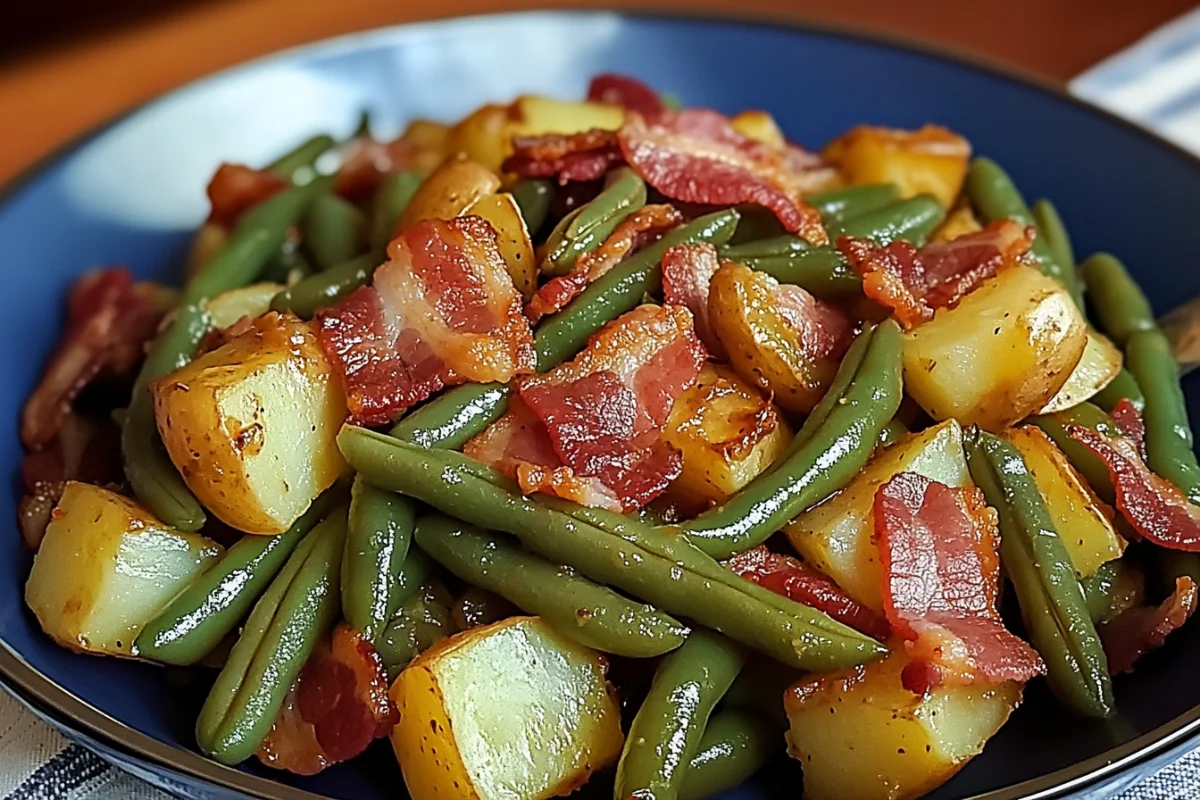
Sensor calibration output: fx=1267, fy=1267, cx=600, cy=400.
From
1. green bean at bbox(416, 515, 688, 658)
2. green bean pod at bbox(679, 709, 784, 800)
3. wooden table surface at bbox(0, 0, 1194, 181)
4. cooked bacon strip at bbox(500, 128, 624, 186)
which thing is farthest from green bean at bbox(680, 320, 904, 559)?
wooden table surface at bbox(0, 0, 1194, 181)

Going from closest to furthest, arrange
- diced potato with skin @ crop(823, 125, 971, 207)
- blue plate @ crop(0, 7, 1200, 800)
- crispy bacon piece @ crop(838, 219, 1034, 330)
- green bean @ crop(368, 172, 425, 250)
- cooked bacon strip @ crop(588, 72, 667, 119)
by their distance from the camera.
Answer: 1. blue plate @ crop(0, 7, 1200, 800)
2. crispy bacon piece @ crop(838, 219, 1034, 330)
3. green bean @ crop(368, 172, 425, 250)
4. diced potato with skin @ crop(823, 125, 971, 207)
5. cooked bacon strip @ crop(588, 72, 667, 119)

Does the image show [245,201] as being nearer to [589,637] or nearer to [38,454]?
[38,454]

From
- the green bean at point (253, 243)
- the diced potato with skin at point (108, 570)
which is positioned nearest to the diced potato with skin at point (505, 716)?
the diced potato with skin at point (108, 570)

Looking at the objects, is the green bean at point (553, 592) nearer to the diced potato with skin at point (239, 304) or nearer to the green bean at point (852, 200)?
the diced potato with skin at point (239, 304)

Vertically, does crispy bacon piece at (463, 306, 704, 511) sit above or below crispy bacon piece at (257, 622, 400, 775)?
above

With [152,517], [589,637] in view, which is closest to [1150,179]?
[589,637]

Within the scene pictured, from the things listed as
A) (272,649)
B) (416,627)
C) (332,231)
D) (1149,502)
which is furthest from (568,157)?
(1149,502)

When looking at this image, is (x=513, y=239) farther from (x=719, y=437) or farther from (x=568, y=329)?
(x=719, y=437)

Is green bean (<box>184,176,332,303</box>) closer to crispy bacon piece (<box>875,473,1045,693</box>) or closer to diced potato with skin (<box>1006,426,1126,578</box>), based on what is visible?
crispy bacon piece (<box>875,473,1045,693</box>)
